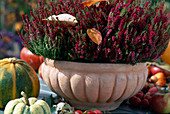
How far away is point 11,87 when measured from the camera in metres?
0.93

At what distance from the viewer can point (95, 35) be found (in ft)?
2.52

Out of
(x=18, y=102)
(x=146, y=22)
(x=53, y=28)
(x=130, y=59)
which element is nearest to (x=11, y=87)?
(x=18, y=102)

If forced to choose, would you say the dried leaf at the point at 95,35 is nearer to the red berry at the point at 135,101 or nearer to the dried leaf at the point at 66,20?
the dried leaf at the point at 66,20

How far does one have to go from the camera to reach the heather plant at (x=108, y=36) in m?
0.79

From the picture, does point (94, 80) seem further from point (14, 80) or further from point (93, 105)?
point (14, 80)

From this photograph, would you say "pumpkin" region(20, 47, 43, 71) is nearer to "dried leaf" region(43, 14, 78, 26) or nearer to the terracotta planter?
the terracotta planter

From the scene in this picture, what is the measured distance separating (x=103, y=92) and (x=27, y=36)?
427 millimetres

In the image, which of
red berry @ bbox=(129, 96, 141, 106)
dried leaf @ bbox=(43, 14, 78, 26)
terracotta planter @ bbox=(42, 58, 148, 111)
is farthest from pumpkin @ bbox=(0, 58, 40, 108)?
red berry @ bbox=(129, 96, 141, 106)

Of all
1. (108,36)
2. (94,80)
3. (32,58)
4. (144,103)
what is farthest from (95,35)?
(32,58)

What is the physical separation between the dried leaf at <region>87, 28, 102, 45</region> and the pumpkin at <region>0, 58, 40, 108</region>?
389 mm

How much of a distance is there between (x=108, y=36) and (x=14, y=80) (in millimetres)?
464

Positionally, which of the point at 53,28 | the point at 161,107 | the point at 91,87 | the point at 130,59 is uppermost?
the point at 53,28

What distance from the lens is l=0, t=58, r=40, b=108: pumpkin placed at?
925 mm

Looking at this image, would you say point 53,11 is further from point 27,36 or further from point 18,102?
point 18,102
